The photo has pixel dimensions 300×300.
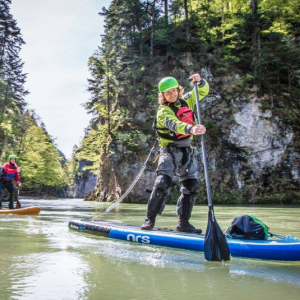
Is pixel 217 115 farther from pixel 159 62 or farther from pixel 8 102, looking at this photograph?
pixel 8 102

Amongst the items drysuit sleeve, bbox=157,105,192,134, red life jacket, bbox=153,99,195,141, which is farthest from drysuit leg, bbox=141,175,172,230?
drysuit sleeve, bbox=157,105,192,134

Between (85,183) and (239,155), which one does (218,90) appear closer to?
(239,155)

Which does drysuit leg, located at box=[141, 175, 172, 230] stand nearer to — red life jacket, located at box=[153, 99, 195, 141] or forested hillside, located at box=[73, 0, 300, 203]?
red life jacket, located at box=[153, 99, 195, 141]

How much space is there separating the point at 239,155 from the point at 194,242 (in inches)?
935

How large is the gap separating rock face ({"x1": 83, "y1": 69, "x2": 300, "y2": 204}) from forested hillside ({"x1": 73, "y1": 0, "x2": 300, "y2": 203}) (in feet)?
0.25

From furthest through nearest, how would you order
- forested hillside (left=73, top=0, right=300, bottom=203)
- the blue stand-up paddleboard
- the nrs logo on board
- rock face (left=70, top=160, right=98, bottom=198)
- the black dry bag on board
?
rock face (left=70, top=160, right=98, bottom=198) → forested hillside (left=73, top=0, right=300, bottom=203) → the nrs logo on board → the black dry bag on board → the blue stand-up paddleboard

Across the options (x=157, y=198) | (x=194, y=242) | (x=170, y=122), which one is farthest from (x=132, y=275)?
(x=170, y=122)

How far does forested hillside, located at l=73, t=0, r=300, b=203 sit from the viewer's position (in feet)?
84.0

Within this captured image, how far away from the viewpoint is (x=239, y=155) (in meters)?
26.2

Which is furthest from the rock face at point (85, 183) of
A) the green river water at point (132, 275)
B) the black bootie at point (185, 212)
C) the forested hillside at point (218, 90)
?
the green river water at point (132, 275)

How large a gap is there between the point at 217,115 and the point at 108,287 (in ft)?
85.5

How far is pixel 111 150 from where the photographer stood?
2816 centimetres

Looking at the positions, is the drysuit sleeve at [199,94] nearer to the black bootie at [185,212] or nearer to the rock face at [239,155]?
the black bootie at [185,212]

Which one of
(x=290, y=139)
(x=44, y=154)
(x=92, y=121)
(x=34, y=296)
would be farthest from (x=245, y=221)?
(x=44, y=154)
